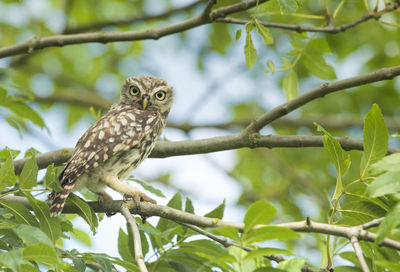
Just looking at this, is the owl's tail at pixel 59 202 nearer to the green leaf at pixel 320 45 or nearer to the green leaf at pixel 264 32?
the green leaf at pixel 264 32

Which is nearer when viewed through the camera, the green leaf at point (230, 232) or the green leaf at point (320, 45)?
the green leaf at point (230, 232)

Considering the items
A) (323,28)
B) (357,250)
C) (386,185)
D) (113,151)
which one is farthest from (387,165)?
(113,151)

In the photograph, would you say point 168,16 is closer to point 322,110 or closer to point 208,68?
point 208,68

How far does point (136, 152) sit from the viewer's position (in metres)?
3.97

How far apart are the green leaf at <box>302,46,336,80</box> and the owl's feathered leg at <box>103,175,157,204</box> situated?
1.45m

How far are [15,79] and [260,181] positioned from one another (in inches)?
158

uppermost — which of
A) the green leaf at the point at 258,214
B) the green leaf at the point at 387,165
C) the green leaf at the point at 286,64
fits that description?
the green leaf at the point at 286,64

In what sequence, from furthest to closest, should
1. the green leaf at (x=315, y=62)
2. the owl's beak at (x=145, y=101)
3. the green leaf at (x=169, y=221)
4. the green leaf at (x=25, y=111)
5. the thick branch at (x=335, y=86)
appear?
1. the owl's beak at (x=145, y=101)
2. the green leaf at (x=25, y=111)
3. the green leaf at (x=315, y=62)
4. the thick branch at (x=335, y=86)
5. the green leaf at (x=169, y=221)

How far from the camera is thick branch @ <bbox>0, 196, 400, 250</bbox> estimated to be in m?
1.90

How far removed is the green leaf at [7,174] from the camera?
2.26m

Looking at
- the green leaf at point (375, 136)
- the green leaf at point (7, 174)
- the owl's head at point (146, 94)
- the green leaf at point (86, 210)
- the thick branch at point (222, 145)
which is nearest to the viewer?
the green leaf at point (375, 136)

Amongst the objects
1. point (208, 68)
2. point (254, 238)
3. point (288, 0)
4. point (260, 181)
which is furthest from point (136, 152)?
point (260, 181)

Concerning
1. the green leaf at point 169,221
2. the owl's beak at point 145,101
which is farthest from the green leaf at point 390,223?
the owl's beak at point 145,101

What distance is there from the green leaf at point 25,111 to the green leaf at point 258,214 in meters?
2.46
